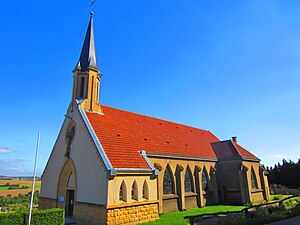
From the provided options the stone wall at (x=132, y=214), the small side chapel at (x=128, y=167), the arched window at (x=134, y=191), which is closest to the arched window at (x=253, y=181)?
the small side chapel at (x=128, y=167)

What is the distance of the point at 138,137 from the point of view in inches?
834

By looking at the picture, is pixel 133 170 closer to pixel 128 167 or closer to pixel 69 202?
pixel 128 167

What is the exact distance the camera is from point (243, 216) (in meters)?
14.4

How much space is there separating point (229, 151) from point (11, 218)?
2478 cm

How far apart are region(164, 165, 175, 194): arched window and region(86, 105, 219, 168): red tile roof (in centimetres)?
200

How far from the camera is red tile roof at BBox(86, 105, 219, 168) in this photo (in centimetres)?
1712

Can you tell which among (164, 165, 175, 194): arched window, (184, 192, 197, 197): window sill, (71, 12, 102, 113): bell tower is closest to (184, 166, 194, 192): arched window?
(184, 192, 197, 197): window sill

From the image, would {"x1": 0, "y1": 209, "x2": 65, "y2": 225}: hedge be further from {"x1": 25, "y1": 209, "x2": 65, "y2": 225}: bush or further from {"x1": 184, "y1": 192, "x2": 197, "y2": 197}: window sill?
{"x1": 184, "y1": 192, "x2": 197, "y2": 197}: window sill

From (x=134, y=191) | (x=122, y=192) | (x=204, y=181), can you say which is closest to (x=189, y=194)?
(x=204, y=181)

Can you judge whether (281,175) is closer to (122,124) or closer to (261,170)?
(261,170)

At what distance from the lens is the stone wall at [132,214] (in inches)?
557

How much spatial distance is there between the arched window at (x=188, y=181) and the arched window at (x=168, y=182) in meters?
2.55

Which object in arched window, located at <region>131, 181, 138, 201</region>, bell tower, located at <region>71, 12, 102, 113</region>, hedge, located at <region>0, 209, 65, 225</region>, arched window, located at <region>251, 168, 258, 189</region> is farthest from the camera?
arched window, located at <region>251, 168, 258, 189</region>

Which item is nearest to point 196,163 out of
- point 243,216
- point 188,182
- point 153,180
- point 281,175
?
point 188,182
